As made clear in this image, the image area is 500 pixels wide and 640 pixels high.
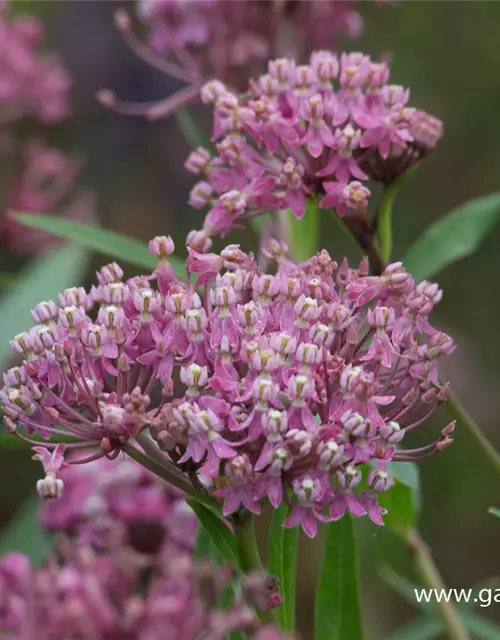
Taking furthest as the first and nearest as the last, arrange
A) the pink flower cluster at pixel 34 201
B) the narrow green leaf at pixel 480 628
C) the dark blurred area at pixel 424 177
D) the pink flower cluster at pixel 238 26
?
the dark blurred area at pixel 424 177 < the pink flower cluster at pixel 34 201 < the pink flower cluster at pixel 238 26 < the narrow green leaf at pixel 480 628

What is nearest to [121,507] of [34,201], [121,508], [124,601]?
[121,508]

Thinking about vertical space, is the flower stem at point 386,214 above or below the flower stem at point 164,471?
above

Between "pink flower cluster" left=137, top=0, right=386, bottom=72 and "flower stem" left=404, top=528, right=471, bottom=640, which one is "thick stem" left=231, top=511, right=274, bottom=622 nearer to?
"flower stem" left=404, top=528, right=471, bottom=640

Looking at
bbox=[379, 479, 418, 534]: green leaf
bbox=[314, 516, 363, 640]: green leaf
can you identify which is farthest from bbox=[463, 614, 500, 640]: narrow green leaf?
bbox=[314, 516, 363, 640]: green leaf

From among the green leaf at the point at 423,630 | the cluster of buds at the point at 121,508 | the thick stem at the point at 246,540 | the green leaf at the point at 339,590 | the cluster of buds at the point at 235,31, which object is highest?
the cluster of buds at the point at 235,31

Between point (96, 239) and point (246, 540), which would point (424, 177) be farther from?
point (246, 540)

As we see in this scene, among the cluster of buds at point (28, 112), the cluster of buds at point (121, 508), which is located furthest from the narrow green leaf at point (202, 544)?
the cluster of buds at point (28, 112)

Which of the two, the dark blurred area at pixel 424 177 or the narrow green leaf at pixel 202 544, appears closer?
the narrow green leaf at pixel 202 544

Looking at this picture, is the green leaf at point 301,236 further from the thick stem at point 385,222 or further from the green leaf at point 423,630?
the green leaf at point 423,630
